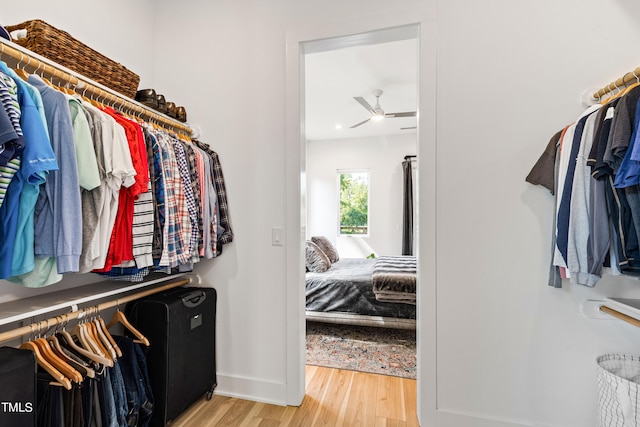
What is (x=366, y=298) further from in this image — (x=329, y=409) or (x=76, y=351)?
(x=76, y=351)

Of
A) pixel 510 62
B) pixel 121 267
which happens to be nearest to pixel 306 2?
pixel 510 62

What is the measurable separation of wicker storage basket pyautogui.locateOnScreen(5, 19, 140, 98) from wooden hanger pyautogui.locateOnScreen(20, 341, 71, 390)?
3.77 ft

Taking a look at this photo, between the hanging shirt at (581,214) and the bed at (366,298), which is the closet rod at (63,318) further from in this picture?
the hanging shirt at (581,214)

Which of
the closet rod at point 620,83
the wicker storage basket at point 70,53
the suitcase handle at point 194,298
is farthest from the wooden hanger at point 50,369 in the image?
the closet rod at point 620,83

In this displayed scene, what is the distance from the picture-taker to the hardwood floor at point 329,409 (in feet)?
5.76

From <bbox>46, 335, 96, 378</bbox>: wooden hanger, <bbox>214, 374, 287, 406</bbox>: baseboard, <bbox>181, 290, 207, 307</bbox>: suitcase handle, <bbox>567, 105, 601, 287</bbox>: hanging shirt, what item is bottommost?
<bbox>214, 374, 287, 406</bbox>: baseboard

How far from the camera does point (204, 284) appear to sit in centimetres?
208

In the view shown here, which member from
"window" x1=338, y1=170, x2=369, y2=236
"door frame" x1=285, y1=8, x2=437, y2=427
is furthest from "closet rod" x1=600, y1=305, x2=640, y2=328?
"window" x1=338, y1=170, x2=369, y2=236

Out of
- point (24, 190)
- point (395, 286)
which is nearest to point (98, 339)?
point (24, 190)

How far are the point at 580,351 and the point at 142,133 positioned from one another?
93.2 inches

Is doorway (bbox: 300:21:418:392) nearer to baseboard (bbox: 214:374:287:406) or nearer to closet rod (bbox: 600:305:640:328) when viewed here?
baseboard (bbox: 214:374:287:406)

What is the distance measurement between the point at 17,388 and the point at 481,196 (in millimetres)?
2065

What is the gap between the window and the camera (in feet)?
19.2


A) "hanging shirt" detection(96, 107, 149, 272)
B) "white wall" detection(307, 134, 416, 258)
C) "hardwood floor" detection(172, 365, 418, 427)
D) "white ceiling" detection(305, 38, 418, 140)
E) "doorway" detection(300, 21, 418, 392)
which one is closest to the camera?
"hanging shirt" detection(96, 107, 149, 272)
